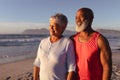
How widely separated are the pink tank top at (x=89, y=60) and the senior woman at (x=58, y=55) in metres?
0.09

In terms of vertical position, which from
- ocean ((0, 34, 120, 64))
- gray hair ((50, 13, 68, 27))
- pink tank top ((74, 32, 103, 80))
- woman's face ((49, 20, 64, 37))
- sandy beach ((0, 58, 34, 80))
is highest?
gray hair ((50, 13, 68, 27))

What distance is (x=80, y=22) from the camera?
130 inches

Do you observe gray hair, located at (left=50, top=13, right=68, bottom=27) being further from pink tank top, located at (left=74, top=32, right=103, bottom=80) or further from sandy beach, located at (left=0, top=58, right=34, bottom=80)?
sandy beach, located at (left=0, top=58, right=34, bottom=80)

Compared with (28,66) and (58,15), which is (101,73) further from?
(28,66)

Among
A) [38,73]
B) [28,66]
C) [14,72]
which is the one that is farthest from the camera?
[28,66]

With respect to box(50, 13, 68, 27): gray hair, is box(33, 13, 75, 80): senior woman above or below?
below

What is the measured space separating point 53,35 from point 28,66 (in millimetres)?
8777

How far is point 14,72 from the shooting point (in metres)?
10.5

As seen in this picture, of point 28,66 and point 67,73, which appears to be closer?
point 67,73

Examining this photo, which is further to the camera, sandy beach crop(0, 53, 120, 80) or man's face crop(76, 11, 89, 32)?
sandy beach crop(0, 53, 120, 80)

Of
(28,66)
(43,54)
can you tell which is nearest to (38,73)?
(43,54)

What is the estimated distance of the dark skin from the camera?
3150mm

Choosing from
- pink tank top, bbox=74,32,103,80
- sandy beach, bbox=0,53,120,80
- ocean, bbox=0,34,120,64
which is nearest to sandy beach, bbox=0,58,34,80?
sandy beach, bbox=0,53,120,80

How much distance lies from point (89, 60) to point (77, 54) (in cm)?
17
